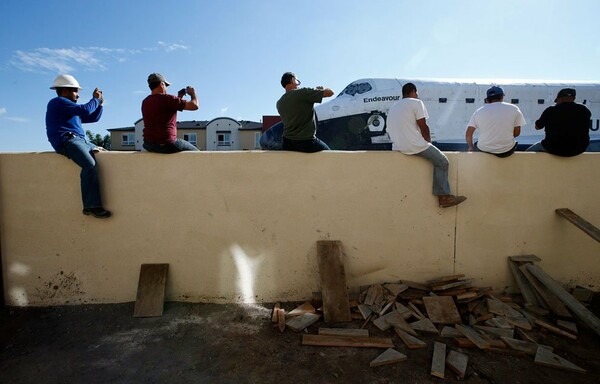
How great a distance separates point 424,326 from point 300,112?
113 inches

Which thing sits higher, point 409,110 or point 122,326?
point 409,110

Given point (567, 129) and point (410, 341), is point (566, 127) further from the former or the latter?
Answer: point (410, 341)

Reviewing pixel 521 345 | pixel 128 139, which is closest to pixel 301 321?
pixel 521 345

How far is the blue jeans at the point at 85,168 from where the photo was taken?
355 centimetres

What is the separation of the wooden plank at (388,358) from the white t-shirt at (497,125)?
9.41 ft

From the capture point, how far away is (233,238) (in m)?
3.88

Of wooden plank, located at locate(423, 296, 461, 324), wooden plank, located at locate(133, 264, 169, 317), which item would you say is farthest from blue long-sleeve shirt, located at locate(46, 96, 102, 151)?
wooden plank, located at locate(423, 296, 461, 324)

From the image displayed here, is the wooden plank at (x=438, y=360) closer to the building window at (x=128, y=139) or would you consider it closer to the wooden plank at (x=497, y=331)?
the wooden plank at (x=497, y=331)

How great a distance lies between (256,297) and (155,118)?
249 centimetres

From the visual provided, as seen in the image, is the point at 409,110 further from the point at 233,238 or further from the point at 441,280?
the point at 233,238

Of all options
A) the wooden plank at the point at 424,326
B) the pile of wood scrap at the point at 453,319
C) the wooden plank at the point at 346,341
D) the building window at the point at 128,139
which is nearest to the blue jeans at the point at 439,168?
the pile of wood scrap at the point at 453,319

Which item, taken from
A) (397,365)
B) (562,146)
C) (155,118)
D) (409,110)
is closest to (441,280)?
(397,365)

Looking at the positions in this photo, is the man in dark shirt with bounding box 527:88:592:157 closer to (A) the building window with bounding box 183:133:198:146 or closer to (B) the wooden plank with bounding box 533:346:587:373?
(B) the wooden plank with bounding box 533:346:587:373

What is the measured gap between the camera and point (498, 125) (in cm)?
423
